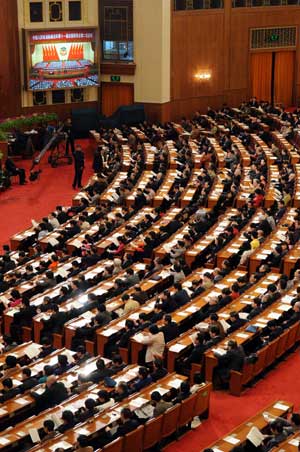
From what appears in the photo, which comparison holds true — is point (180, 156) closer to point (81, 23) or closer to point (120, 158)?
point (120, 158)

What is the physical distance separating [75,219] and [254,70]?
1997 cm

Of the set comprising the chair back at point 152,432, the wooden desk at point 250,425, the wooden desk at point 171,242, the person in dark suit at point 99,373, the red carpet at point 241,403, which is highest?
the wooden desk at point 171,242

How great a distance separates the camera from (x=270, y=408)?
50.5ft

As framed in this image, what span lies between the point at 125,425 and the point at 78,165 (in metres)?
18.3

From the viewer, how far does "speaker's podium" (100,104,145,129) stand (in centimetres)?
4009

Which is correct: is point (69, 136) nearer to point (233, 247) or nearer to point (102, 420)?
point (233, 247)

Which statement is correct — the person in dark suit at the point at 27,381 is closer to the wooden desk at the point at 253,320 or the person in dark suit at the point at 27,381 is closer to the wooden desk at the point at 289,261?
the wooden desk at the point at 253,320

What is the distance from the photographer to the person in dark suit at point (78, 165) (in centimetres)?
3180

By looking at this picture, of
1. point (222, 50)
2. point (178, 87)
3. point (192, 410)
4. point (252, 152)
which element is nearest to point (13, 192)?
point (252, 152)

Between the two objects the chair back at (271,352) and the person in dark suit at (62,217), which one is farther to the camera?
the person in dark suit at (62,217)

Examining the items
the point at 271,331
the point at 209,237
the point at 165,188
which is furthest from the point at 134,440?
the point at 165,188

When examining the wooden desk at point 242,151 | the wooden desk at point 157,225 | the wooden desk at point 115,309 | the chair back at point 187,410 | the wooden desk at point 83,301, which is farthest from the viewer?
the wooden desk at point 242,151

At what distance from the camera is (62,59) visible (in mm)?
39438

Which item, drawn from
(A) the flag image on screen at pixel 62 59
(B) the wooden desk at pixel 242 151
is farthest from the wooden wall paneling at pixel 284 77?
(A) the flag image on screen at pixel 62 59
